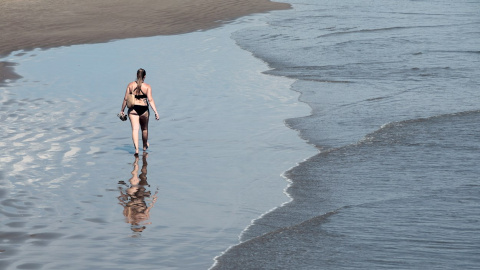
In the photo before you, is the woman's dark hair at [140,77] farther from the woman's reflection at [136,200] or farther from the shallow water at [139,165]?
the woman's reflection at [136,200]

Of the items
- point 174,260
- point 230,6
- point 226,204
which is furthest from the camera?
point 230,6

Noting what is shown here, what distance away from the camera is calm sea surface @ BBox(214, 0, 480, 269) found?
25.5 feet

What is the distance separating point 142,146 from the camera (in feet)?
41.8

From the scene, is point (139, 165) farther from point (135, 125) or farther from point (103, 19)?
point (103, 19)

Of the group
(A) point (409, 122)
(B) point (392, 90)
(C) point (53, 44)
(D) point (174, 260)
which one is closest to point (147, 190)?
(D) point (174, 260)

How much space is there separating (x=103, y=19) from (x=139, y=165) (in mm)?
22574

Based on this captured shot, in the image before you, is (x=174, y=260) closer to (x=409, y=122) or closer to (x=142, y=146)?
(x=142, y=146)

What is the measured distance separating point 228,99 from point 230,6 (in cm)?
2227

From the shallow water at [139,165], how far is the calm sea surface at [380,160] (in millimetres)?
482

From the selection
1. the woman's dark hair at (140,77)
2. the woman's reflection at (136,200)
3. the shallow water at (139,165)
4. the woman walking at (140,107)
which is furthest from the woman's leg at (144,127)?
the woman's reflection at (136,200)

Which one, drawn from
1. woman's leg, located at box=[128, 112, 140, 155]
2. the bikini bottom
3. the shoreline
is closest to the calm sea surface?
woman's leg, located at box=[128, 112, 140, 155]

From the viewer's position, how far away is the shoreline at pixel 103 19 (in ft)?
91.2

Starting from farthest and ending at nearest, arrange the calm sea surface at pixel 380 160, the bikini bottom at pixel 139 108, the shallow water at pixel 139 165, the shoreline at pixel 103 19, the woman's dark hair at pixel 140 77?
the shoreline at pixel 103 19 → the bikini bottom at pixel 139 108 → the woman's dark hair at pixel 140 77 → the shallow water at pixel 139 165 → the calm sea surface at pixel 380 160

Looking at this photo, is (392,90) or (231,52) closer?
(392,90)
